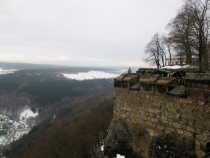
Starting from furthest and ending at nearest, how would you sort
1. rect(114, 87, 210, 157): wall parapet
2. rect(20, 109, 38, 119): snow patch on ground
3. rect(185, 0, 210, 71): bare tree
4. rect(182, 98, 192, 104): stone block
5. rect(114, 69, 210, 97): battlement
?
rect(20, 109, 38, 119): snow patch on ground → rect(185, 0, 210, 71): bare tree → rect(182, 98, 192, 104): stone block → rect(114, 69, 210, 97): battlement → rect(114, 87, 210, 157): wall parapet

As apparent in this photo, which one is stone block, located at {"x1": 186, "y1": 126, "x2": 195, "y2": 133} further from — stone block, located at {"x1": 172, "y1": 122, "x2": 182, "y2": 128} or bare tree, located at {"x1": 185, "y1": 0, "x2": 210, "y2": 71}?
bare tree, located at {"x1": 185, "y1": 0, "x2": 210, "y2": 71}

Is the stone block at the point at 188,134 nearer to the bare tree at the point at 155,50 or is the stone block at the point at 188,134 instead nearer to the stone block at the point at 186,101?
the stone block at the point at 186,101

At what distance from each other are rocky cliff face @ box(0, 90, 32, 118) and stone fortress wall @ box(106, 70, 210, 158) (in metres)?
148

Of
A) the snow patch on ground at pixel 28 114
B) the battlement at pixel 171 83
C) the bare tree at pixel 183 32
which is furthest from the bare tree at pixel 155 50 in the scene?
the snow patch on ground at pixel 28 114

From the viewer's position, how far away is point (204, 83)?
4.01m

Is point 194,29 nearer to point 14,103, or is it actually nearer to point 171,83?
point 171,83

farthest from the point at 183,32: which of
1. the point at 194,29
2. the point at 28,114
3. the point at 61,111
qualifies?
the point at 28,114

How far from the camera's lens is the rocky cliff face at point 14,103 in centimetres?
14662

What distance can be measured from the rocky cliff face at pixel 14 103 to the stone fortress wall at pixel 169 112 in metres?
148

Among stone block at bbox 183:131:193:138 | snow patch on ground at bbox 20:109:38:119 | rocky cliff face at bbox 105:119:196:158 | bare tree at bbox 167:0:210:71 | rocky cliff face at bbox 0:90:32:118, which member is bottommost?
snow patch on ground at bbox 20:109:38:119

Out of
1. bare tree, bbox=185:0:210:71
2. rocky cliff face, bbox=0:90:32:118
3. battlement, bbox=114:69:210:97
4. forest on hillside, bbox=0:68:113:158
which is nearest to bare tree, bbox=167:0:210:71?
bare tree, bbox=185:0:210:71

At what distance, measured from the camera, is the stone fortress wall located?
159 inches

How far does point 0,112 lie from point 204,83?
16360 centimetres

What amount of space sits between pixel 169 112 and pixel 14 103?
6654 inches
